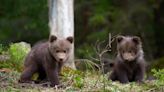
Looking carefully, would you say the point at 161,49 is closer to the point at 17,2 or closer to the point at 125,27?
the point at 125,27

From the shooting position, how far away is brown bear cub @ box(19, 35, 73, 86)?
13.8 m

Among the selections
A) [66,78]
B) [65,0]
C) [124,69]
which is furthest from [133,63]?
[65,0]

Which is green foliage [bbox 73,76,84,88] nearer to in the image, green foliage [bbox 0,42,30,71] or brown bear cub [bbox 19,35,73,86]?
brown bear cub [bbox 19,35,73,86]

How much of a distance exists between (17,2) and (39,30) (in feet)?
4.01

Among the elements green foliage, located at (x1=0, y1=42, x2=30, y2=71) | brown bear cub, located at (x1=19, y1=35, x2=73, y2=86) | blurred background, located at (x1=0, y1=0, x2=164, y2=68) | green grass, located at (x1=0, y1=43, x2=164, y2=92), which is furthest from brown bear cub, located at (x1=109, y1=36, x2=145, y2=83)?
blurred background, located at (x1=0, y1=0, x2=164, y2=68)

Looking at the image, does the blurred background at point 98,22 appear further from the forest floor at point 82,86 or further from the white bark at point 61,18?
the forest floor at point 82,86

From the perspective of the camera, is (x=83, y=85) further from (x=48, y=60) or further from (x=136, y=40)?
(x=136, y=40)

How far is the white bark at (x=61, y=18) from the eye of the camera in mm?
17328

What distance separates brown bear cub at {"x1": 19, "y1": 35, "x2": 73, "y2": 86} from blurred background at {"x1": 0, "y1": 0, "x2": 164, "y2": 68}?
33.9 feet

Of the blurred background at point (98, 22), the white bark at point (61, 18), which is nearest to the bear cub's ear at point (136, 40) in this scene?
the white bark at point (61, 18)

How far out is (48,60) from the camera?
1395 cm

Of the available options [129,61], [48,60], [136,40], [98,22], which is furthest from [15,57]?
[98,22]

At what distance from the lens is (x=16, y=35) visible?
27.3m

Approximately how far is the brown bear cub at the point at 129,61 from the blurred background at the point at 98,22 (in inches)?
387
